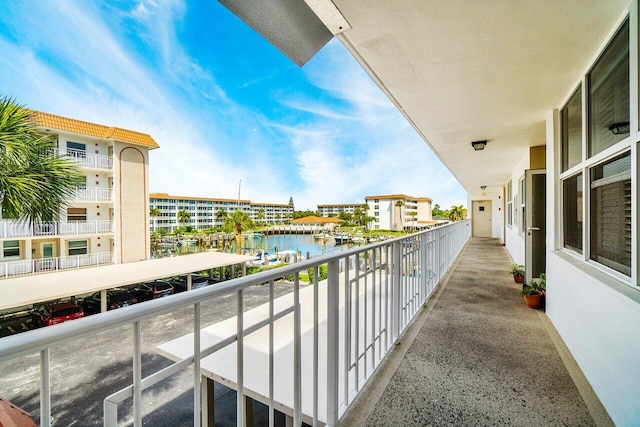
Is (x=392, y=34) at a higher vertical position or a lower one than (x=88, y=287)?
higher

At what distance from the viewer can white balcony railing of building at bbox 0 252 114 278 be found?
13625 mm

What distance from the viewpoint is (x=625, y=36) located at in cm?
170

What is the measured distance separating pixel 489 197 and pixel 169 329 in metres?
13.9

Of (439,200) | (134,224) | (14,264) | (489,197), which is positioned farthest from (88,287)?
(439,200)

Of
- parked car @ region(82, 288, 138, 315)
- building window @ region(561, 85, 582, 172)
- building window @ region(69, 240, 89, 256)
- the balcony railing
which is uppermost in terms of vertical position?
the balcony railing

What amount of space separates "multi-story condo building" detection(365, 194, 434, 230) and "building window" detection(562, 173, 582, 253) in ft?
169

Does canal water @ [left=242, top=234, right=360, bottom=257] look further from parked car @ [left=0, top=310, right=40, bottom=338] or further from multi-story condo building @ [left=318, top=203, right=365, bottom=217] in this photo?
parked car @ [left=0, top=310, right=40, bottom=338]

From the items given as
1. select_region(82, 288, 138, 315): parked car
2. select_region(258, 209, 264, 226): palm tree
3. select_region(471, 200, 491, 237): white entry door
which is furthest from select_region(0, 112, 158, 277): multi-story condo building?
select_region(258, 209, 264, 226): palm tree

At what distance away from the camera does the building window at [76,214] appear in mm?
16328

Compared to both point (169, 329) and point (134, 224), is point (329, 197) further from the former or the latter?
point (169, 329)

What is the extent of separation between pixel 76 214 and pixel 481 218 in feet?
74.7

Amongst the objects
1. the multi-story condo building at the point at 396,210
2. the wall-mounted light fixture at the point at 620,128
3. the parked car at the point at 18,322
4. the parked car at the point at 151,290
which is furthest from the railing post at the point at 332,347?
the multi-story condo building at the point at 396,210

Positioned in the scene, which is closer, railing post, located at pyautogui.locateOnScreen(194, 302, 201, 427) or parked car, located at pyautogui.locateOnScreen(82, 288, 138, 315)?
railing post, located at pyautogui.locateOnScreen(194, 302, 201, 427)

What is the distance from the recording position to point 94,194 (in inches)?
674
